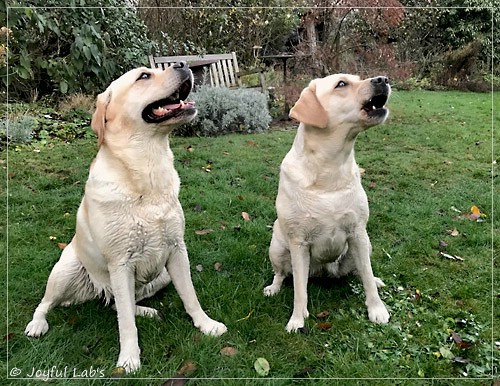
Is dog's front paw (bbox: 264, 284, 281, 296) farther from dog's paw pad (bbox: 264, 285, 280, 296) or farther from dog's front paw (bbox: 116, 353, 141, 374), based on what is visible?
dog's front paw (bbox: 116, 353, 141, 374)

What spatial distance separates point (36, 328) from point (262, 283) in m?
1.43

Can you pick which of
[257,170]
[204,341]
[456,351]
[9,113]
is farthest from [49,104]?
[456,351]

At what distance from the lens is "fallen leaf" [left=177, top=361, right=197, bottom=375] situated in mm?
2322

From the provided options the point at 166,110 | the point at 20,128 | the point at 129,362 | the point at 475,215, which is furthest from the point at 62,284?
the point at 475,215

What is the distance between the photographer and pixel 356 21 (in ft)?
17.7

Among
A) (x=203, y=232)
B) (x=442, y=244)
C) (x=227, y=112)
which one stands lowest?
(x=442, y=244)

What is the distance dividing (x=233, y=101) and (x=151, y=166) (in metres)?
2.74

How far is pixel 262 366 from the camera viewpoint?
7.70ft

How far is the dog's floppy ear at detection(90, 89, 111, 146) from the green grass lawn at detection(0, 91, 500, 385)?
1.15 m

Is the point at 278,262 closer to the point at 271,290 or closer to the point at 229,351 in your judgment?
the point at 271,290

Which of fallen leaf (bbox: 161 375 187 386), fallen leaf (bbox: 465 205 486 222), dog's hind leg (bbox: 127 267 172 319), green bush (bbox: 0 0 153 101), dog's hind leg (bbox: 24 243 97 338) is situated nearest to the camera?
fallen leaf (bbox: 161 375 187 386)

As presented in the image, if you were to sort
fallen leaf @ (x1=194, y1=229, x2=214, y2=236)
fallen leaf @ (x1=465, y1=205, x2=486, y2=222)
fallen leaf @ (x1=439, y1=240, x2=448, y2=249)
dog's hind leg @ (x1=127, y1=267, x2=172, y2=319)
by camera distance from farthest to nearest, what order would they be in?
fallen leaf @ (x1=465, y1=205, x2=486, y2=222) → fallen leaf @ (x1=194, y1=229, x2=214, y2=236) → fallen leaf @ (x1=439, y1=240, x2=448, y2=249) → dog's hind leg @ (x1=127, y1=267, x2=172, y2=319)

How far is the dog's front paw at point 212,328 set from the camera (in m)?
2.60

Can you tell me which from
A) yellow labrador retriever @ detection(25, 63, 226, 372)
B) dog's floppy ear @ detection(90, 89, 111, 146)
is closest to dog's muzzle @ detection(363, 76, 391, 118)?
yellow labrador retriever @ detection(25, 63, 226, 372)
